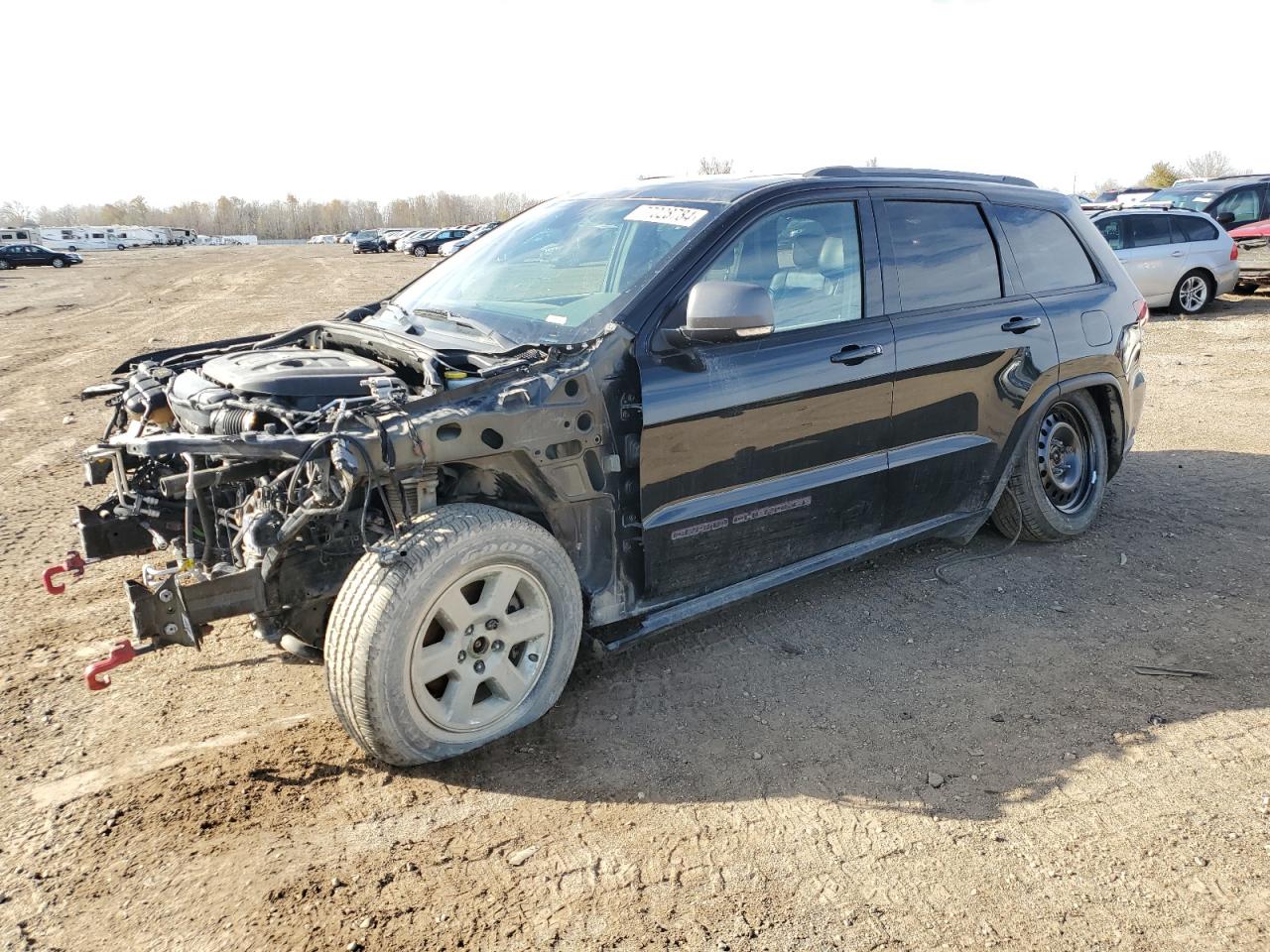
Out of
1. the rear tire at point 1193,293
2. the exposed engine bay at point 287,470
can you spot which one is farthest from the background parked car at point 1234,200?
the exposed engine bay at point 287,470

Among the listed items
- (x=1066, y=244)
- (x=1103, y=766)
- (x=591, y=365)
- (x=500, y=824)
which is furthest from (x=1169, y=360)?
(x=500, y=824)

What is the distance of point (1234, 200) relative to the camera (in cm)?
1641

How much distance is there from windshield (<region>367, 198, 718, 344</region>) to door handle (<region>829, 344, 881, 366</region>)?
0.80m

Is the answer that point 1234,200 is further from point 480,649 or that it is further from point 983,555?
point 480,649

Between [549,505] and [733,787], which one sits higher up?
[549,505]

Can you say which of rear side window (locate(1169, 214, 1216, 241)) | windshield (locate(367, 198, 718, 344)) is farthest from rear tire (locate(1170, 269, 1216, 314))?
windshield (locate(367, 198, 718, 344))

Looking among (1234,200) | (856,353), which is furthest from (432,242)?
(856,353)

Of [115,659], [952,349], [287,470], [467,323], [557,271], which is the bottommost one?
[115,659]

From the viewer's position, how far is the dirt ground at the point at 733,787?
8.44ft

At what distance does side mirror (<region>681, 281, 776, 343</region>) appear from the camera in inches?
132

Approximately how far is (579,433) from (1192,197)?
17.2m

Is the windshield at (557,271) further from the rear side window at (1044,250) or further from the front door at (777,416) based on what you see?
the rear side window at (1044,250)

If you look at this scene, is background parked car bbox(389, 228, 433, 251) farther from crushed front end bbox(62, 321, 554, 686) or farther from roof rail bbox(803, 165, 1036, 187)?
crushed front end bbox(62, 321, 554, 686)

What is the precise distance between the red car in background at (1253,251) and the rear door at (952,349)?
43.5 ft
